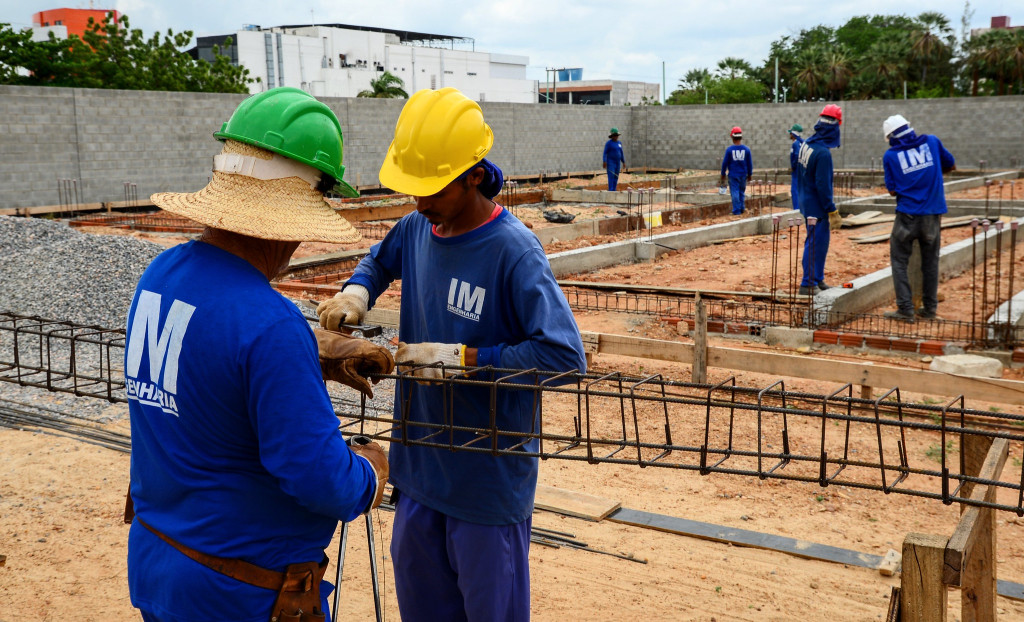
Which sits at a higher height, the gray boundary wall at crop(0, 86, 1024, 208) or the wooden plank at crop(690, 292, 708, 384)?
the gray boundary wall at crop(0, 86, 1024, 208)

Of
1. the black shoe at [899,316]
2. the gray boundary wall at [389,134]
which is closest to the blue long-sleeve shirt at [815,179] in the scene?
the black shoe at [899,316]

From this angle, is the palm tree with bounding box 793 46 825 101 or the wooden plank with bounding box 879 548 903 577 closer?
the wooden plank with bounding box 879 548 903 577

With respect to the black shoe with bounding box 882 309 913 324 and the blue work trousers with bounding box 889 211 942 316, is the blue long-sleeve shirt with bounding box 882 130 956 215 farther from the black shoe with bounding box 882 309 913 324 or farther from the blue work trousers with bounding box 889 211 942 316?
the black shoe with bounding box 882 309 913 324

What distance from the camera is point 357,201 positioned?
66.7ft

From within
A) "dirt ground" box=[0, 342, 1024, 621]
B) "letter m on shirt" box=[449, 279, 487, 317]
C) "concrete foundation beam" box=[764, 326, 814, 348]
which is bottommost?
"dirt ground" box=[0, 342, 1024, 621]

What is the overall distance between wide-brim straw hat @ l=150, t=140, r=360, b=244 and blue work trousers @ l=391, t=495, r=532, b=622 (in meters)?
0.96

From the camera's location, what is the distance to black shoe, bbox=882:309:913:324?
8883mm

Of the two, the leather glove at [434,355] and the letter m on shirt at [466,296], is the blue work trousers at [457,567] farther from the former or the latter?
the letter m on shirt at [466,296]

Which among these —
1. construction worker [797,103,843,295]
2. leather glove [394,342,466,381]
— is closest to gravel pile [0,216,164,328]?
leather glove [394,342,466,381]

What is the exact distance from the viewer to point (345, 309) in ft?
8.74

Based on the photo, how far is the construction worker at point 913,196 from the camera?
8.49 meters

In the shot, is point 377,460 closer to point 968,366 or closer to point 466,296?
point 466,296

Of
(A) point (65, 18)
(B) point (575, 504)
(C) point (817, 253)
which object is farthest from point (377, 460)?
(A) point (65, 18)

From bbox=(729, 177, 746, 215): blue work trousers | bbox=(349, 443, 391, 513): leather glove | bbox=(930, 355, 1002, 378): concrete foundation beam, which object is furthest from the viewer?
bbox=(729, 177, 746, 215): blue work trousers
